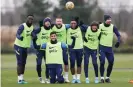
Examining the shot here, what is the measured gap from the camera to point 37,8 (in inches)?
2279

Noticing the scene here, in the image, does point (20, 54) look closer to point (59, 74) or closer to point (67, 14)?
point (59, 74)

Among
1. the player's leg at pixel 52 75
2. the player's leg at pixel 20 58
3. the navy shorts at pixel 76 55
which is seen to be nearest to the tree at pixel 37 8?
the player's leg at pixel 20 58

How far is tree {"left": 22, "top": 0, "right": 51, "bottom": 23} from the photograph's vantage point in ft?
181

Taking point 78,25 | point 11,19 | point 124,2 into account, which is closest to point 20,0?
point 11,19

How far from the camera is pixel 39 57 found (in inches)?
689

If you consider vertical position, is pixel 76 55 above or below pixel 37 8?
above

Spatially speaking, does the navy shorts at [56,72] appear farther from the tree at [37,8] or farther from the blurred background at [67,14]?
the tree at [37,8]

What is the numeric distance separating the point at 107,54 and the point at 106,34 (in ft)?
2.02

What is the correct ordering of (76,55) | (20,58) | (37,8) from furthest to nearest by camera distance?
(37,8)
(20,58)
(76,55)

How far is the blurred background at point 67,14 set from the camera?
5144 cm

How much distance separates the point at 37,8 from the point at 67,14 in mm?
8807

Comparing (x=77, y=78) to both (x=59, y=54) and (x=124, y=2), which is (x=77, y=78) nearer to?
(x=59, y=54)

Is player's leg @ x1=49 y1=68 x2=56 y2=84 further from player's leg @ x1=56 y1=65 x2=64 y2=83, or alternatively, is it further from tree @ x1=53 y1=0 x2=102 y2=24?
tree @ x1=53 y1=0 x2=102 y2=24

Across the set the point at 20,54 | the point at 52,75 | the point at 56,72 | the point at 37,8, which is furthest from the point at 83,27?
the point at 37,8
